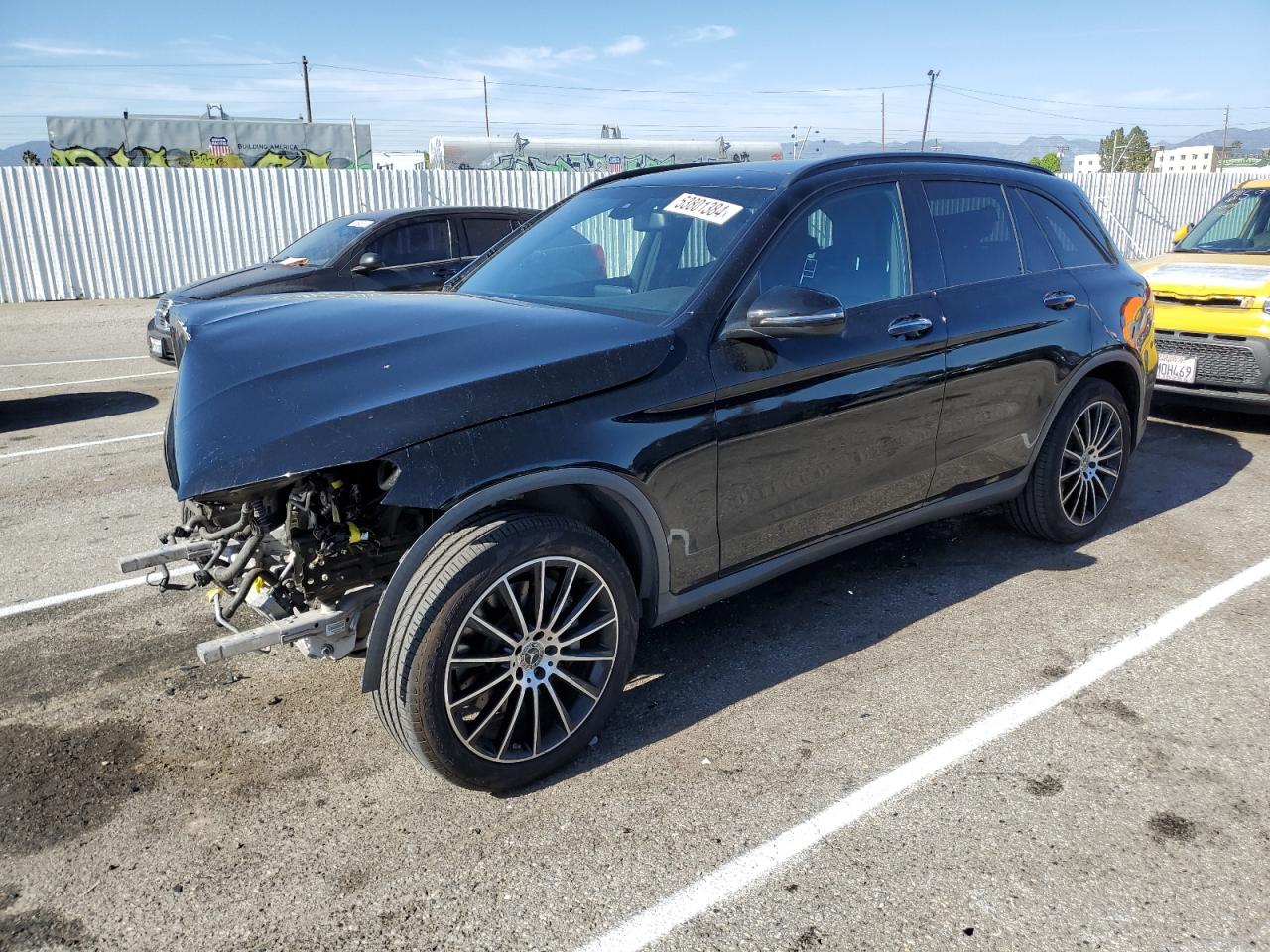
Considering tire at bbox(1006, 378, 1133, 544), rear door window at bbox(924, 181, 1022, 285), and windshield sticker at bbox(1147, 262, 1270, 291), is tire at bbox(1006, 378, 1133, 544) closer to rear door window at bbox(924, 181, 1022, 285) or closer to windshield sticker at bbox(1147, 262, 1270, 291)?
rear door window at bbox(924, 181, 1022, 285)

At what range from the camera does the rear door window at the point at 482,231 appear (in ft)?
33.1

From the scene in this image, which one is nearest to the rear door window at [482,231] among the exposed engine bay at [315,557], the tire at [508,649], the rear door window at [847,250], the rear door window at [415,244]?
the rear door window at [415,244]

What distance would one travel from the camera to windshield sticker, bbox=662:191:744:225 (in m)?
3.59

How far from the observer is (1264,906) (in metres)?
2.43

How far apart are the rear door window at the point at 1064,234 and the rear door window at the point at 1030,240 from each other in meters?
0.05

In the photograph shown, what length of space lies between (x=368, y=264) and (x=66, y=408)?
3011 millimetres

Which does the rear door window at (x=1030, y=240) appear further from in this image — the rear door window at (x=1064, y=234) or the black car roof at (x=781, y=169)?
the black car roof at (x=781, y=169)

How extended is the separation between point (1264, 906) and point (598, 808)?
1.77 metres

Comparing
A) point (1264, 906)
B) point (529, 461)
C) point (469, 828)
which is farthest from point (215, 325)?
point (1264, 906)

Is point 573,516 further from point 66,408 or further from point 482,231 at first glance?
point 482,231

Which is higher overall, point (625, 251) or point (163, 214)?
point (163, 214)

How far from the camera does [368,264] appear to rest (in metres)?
9.20

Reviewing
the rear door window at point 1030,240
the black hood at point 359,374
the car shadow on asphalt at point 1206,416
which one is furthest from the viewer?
the car shadow on asphalt at point 1206,416

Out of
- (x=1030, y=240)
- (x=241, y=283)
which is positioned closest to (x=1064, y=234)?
(x=1030, y=240)
